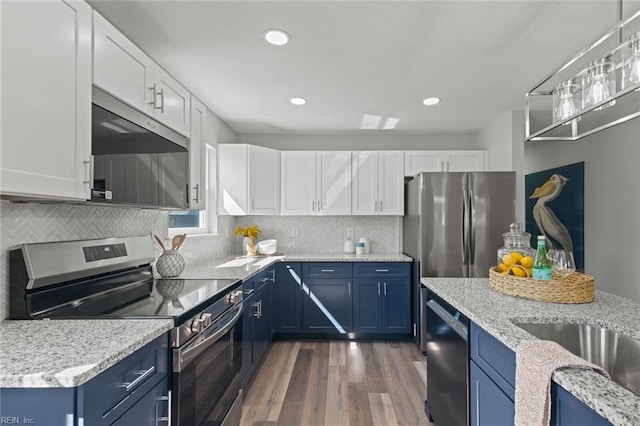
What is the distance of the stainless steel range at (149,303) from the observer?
142 cm

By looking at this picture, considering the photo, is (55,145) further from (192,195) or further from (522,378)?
(522,378)

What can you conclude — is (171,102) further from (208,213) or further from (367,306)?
(367,306)

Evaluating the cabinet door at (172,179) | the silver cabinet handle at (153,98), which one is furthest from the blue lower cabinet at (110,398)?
the silver cabinet handle at (153,98)

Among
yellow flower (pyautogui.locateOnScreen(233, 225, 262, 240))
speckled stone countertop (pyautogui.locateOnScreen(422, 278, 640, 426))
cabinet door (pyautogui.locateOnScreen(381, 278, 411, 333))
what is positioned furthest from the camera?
yellow flower (pyautogui.locateOnScreen(233, 225, 262, 240))

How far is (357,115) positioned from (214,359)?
284 cm

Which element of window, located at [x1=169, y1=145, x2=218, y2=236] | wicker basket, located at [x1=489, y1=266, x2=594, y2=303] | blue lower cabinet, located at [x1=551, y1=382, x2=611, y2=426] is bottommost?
blue lower cabinet, located at [x1=551, y1=382, x2=611, y2=426]

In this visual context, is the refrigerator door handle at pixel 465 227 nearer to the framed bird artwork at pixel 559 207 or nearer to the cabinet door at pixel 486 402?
the framed bird artwork at pixel 559 207

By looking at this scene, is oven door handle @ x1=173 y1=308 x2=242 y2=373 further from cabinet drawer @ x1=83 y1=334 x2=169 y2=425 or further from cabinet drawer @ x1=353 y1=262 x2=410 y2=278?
cabinet drawer @ x1=353 y1=262 x2=410 y2=278

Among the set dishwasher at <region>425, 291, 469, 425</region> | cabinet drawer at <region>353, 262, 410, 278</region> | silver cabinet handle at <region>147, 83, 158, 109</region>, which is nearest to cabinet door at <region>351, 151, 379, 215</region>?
cabinet drawer at <region>353, 262, 410, 278</region>

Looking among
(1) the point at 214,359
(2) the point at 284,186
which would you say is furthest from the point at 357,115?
(1) the point at 214,359

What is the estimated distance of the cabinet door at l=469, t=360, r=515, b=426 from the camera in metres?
1.30

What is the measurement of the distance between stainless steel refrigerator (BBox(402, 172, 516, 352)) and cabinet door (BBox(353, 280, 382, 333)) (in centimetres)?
51

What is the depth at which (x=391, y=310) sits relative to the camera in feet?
12.6

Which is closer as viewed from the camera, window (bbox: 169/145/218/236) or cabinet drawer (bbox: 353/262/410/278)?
window (bbox: 169/145/218/236)
